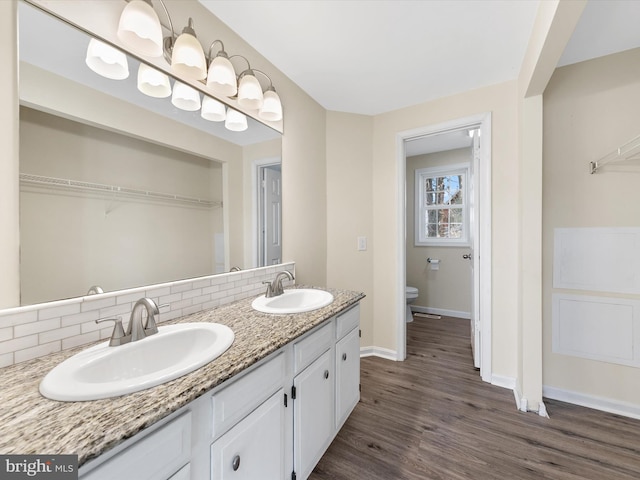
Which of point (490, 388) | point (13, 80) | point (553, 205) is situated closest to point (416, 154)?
point (553, 205)

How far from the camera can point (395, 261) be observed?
8.32 ft

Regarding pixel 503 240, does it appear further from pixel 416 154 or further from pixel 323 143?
pixel 416 154

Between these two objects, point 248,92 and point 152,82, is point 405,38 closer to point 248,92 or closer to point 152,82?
point 248,92

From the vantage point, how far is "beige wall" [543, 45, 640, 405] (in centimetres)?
173

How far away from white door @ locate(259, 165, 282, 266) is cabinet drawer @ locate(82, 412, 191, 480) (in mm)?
1184

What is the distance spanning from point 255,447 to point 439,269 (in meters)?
3.63

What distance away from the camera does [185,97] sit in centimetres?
135

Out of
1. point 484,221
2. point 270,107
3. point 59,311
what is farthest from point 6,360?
point 484,221

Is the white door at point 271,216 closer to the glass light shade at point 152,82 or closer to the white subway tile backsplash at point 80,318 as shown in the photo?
the glass light shade at point 152,82

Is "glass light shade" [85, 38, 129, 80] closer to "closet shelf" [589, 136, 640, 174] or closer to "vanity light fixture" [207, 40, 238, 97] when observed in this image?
"vanity light fixture" [207, 40, 238, 97]

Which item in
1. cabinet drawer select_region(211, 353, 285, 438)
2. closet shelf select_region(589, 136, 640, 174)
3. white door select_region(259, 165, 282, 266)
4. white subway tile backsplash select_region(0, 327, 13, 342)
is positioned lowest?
cabinet drawer select_region(211, 353, 285, 438)

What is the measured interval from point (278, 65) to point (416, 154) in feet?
8.93

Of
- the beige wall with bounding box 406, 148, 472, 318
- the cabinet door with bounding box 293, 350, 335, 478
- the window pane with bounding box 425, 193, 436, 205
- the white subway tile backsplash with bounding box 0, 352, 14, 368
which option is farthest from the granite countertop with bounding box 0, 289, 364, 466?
the window pane with bounding box 425, 193, 436, 205

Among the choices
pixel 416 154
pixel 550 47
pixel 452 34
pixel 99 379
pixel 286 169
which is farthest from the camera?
pixel 416 154
